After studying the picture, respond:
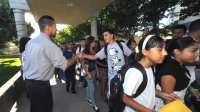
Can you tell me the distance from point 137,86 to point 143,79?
3.5 inches

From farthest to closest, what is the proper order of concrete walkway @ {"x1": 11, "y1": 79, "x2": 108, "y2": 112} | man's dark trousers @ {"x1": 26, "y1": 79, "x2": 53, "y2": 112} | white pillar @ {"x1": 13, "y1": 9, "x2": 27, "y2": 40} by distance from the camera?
white pillar @ {"x1": 13, "y1": 9, "x2": 27, "y2": 40}
concrete walkway @ {"x1": 11, "y1": 79, "x2": 108, "y2": 112}
man's dark trousers @ {"x1": 26, "y1": 79, "x2": 53, "y2": 112}

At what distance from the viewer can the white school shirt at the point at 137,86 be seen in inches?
97.0

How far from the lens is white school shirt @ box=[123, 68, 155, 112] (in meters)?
2.46

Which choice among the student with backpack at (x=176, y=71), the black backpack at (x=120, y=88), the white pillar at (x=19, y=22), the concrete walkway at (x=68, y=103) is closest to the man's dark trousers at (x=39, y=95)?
the black backpack at (x=120, y=88)

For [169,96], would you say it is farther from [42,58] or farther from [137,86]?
[42,58]

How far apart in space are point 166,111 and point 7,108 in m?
5.05

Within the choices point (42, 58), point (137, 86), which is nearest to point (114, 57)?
point (42, 58)

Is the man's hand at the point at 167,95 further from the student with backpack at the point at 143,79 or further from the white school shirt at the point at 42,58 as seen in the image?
the white school shirt at the point at 42,58

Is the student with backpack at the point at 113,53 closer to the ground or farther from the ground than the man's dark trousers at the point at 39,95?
farther from the ground

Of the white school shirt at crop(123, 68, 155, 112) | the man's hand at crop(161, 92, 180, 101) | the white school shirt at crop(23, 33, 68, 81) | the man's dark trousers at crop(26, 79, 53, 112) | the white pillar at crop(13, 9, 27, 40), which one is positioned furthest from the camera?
the white pillar at crop(13, 9, 27, 40)

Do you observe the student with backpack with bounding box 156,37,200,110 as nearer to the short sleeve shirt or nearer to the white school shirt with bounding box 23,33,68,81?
the white school shirt with bounding box 23,33,68,81

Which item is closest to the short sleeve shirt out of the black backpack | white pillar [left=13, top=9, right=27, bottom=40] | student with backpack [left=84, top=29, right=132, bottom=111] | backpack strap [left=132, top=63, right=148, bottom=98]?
student with backpack [left=84, top=29, right=132, bottom=111]

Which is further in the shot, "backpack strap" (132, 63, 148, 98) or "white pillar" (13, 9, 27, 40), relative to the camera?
"white pillar" (13, 9, 27, 40)

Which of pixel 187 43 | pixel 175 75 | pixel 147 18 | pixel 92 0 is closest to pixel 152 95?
pixel 175 75
